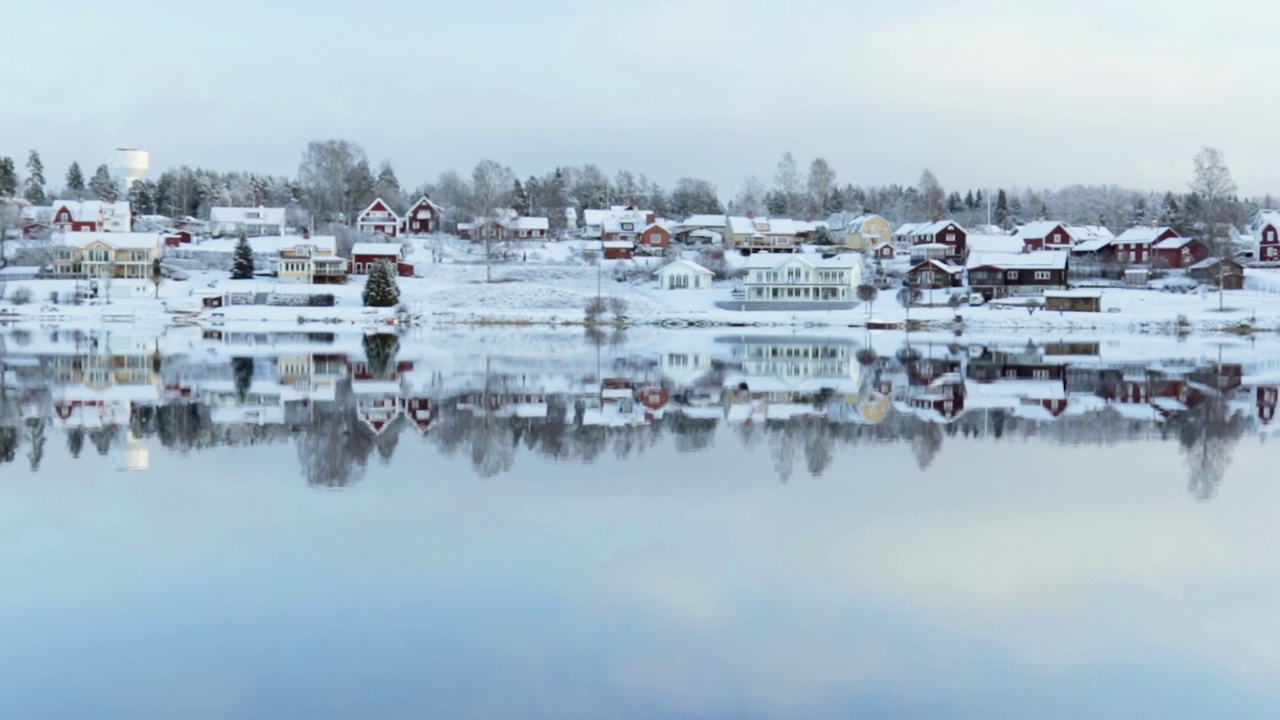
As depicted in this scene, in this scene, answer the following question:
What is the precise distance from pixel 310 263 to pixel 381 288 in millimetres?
8195

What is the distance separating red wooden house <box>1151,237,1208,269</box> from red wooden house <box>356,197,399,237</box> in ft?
152

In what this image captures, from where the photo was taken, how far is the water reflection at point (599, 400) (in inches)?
669

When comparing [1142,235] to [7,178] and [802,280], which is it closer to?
[802,280]

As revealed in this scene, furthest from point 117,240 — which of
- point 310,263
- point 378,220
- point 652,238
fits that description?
point 652,238

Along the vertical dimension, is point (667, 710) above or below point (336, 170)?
below

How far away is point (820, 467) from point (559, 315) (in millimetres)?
40483

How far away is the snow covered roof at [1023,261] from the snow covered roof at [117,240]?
44.3 meters

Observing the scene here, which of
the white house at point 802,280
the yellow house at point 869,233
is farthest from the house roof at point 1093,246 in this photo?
the white house at point 802,280

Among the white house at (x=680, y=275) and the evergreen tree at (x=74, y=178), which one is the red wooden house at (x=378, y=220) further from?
the evergreen tree at (x=74, y=178)

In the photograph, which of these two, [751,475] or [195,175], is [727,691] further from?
[195,175]

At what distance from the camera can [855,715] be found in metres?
7.27

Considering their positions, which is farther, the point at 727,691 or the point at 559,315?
the point at 559,315

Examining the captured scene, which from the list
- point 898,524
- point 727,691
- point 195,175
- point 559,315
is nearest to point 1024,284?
point 559,315

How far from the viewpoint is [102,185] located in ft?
297
